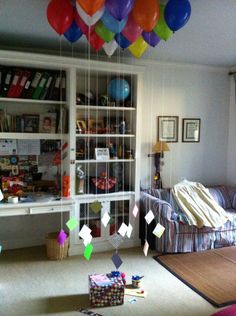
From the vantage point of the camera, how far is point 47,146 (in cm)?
388

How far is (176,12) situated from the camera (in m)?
2.18

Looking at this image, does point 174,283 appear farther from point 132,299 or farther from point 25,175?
point 25,175

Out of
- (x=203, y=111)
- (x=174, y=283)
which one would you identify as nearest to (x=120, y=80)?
(x=203, y=111)

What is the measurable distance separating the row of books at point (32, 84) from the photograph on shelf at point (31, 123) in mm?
264

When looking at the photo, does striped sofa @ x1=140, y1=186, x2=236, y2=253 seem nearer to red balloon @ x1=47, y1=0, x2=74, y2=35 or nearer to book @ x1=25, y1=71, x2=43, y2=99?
book @ x1=25, y1=71, x2=43, y2=99

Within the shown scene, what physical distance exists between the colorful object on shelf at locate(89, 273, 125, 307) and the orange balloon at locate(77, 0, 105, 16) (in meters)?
2.05

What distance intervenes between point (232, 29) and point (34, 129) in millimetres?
2410

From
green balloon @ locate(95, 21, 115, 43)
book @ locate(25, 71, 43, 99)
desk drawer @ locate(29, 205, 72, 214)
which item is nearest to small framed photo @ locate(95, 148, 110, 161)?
desk drawer @ locate(29, 205, 72, 214)

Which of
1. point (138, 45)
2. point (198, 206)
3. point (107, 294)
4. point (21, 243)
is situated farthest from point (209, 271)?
point (138, 45)

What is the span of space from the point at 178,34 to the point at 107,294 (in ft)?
8.39

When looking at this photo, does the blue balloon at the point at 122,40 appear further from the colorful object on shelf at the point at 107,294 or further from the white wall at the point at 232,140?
the white wall at the point at 232,140

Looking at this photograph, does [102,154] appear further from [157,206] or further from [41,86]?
[41,86]

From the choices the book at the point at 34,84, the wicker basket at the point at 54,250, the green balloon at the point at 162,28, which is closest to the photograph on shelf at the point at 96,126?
the book at the point at 34,84

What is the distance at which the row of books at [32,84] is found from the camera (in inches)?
135
